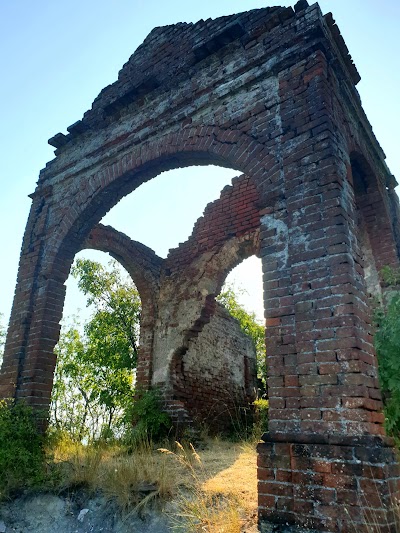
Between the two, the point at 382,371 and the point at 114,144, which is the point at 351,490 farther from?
the point at 114,144

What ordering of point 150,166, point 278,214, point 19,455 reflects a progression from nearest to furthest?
point 278,214 < point 19,455 < point 150,166

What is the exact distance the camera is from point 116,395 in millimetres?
12633

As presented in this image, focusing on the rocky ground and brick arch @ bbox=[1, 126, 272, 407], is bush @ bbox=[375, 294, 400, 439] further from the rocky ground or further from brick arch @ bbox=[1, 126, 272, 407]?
the rocky ground

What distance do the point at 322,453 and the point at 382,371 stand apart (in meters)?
1.85

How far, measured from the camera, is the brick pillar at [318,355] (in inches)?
118

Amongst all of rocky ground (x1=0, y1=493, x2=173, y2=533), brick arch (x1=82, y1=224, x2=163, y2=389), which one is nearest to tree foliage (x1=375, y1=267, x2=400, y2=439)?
rocky ground (x1=0, y1=493, x2=173, y2=533)

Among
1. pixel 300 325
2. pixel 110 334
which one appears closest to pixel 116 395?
pixel 110 334

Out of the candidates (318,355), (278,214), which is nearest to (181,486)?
(318,355)

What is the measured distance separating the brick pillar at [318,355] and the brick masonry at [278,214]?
0.04ft

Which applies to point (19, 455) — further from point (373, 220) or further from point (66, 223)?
point (373, 220)

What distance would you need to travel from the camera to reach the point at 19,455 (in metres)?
4.66

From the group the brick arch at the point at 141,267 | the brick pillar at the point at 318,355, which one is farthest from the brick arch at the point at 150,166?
the brick arch at the point at 141,267

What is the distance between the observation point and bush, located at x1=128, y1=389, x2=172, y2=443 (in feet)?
24.9

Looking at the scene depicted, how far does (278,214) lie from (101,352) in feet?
32.3
